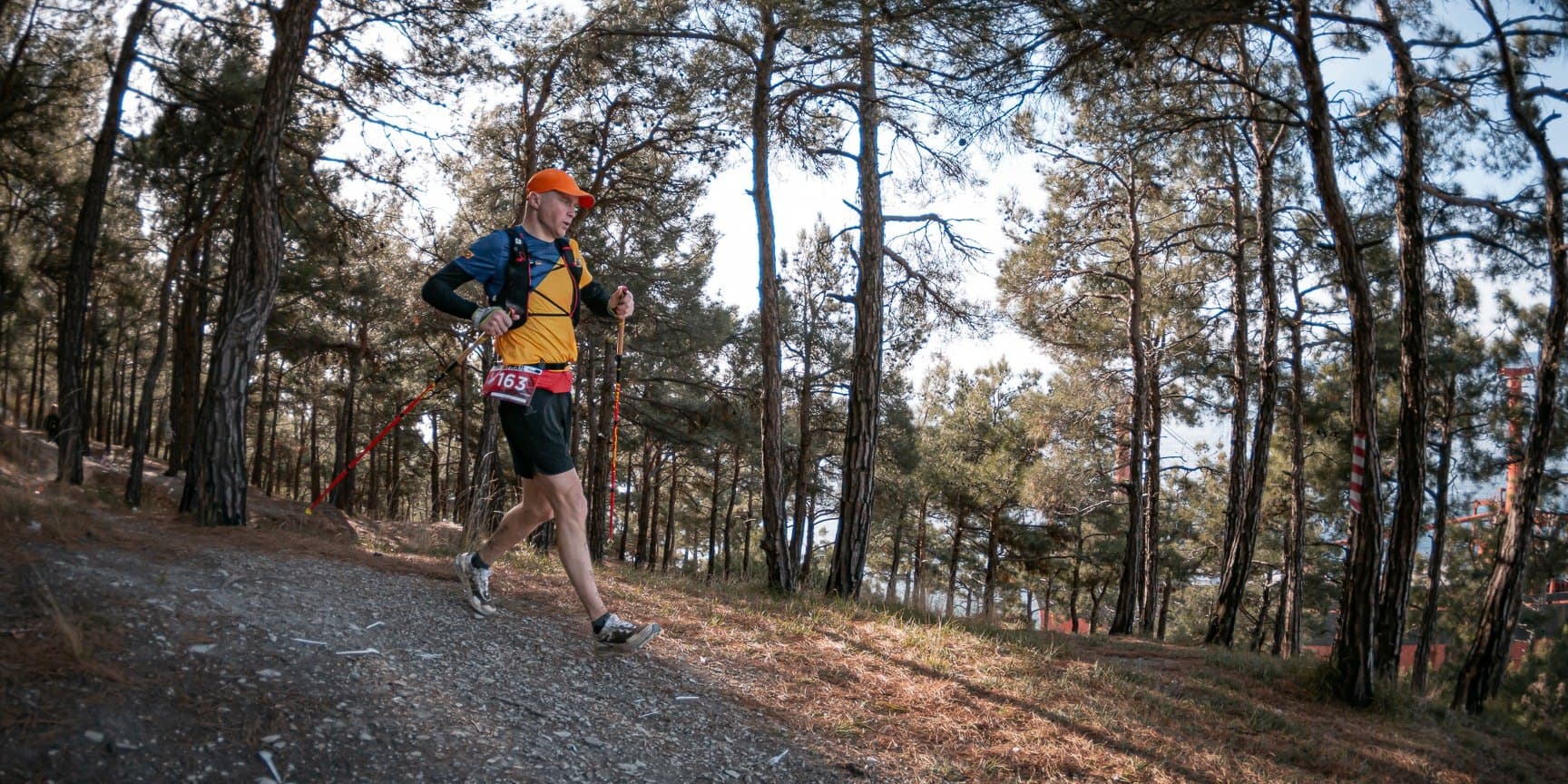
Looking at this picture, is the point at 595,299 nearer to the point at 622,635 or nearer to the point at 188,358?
the point at 622,635

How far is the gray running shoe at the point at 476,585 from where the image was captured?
4.67m

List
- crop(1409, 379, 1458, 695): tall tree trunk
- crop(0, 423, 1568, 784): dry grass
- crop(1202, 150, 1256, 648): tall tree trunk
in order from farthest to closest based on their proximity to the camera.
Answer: crop(1409, 379, 1458, 695): tall tree trunk → crop(1202, 150, 1256, 648): tall tree trunk → crop(0, 423, 1568, 784): dry grass

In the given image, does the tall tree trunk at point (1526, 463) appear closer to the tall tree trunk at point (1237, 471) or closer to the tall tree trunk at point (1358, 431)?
the tall tree trunk at point (1237, 471)

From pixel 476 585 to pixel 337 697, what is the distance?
63.2 inches

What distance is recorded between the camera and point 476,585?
4.70 m

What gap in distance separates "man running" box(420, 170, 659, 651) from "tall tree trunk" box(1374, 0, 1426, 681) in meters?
6.02

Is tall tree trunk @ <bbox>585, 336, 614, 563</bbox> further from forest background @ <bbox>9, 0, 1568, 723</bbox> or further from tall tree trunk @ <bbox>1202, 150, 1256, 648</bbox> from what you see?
tall tree trunk @ <bbox>1202, 150, 1256, 648</bbox>

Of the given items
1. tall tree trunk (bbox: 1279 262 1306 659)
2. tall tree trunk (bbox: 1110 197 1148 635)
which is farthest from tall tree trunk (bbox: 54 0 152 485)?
tall tree trunk (bbox: 1279 262 1306 659)

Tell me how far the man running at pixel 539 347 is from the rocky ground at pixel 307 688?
1.51ft

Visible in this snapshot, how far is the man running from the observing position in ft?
13.7

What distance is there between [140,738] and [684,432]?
19.0 metres

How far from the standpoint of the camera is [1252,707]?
6.11m

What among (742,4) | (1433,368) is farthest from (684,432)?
(1433,368)

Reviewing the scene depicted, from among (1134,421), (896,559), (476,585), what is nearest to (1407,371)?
(476,585)
